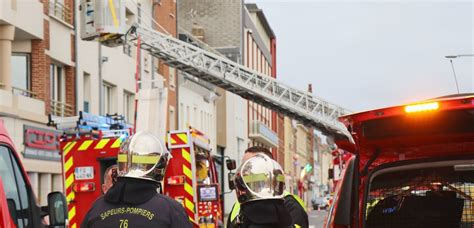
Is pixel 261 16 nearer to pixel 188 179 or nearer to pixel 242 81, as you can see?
pixel 242 81

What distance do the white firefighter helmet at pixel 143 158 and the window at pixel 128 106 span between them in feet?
79.9

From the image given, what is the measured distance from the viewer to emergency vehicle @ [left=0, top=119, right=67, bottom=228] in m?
5.50

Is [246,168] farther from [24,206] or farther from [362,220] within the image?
[24,206]

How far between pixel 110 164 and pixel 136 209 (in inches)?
331

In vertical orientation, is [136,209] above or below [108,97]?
below

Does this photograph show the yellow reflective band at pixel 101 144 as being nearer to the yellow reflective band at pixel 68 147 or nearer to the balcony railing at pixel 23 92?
the yellow reflective band at pixel 68 147

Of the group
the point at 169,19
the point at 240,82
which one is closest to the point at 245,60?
the point at 169,19

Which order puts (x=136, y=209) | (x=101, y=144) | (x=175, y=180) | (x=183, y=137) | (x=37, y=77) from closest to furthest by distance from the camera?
(x=136, y=209)
(x=101, y=144)
(x=175, y=180)
(x=183, y=137)
(x=37, y=77)

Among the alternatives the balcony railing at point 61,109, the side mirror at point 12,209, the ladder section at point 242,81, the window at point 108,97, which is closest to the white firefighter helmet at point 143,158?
the side mirror at point 12,209

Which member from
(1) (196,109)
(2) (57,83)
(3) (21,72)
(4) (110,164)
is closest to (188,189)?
(4) (110,164)

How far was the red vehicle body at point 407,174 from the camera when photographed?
16.3 feet

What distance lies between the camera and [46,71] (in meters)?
21.5

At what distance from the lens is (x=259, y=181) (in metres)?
4.58

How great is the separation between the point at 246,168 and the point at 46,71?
17.5 m
